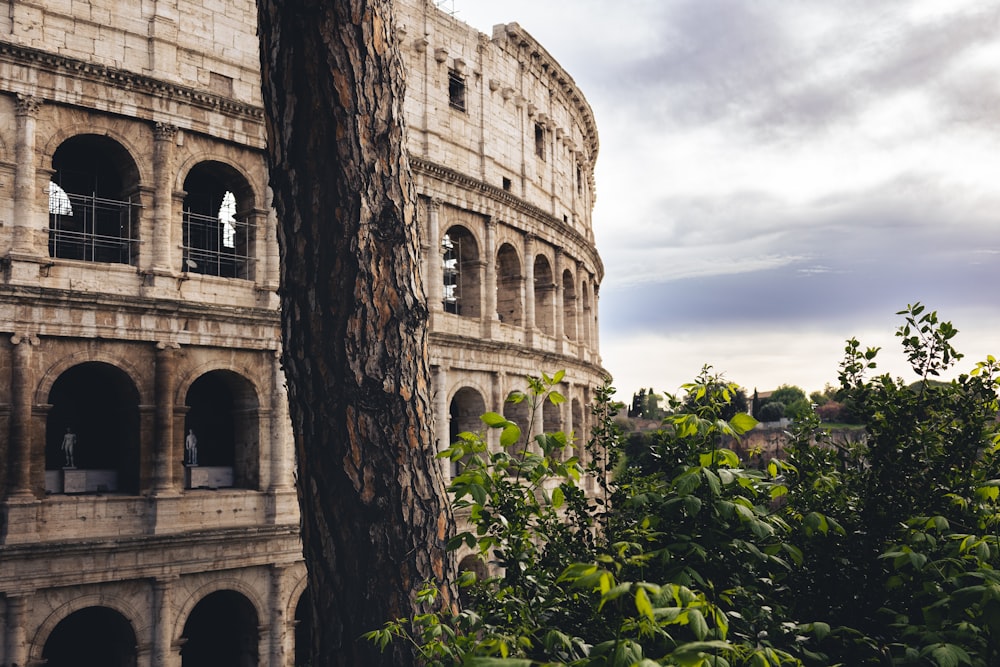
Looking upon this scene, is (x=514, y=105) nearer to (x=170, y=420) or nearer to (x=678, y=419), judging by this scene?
(x=170, y=420)

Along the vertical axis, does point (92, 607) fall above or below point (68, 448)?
below

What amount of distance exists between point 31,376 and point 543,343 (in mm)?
14015

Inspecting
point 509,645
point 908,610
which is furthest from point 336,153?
point 908,610

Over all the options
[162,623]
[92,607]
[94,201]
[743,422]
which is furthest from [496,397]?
[743,422]

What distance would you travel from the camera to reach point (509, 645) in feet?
11.8

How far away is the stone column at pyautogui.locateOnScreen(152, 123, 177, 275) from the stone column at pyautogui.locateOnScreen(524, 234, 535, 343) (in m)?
10.5

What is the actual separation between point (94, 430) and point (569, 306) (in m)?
16.0

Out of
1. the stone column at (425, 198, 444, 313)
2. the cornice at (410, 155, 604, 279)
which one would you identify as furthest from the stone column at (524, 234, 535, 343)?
the stone column at (425, 198, 444, 313)

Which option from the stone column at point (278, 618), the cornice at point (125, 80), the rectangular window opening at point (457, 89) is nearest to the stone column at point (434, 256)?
the rectangular window opening at point (457, 89)

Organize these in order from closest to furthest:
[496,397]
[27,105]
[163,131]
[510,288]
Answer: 1. [27,105]
2. [163,131]
3. [496,397]
4. [510,288]

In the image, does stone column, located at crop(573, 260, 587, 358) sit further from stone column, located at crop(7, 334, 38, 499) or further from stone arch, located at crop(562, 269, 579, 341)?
stone column, located at crop(7, 334, 38, 499)

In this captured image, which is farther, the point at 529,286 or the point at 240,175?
the point at 529,286

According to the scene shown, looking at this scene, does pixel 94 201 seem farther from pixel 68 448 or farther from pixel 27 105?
pixel 68 448

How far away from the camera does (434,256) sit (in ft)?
70.7
